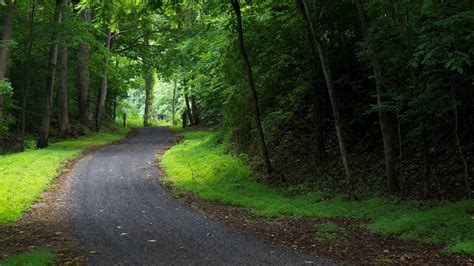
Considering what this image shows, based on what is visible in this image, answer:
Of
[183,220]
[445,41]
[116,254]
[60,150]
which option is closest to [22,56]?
[60,150]

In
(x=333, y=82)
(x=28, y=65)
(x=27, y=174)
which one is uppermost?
(x=28, y=65)

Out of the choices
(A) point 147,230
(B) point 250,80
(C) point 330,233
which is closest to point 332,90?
(B) point 250,80

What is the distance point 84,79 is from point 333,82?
69.1 feet

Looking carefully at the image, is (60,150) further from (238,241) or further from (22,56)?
(238,241)

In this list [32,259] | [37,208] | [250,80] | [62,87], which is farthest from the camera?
[62,87]

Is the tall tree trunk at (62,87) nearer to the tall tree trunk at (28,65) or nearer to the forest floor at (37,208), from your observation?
the tall tree trunk at (28,65)

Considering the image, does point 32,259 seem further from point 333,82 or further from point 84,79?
point 84,79

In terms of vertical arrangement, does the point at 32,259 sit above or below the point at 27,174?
below

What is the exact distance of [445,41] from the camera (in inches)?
263

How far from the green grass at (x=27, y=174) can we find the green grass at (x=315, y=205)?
415 cm

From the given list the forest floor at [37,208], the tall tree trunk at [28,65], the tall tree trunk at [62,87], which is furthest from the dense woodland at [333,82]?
the forest floor at [37,208]

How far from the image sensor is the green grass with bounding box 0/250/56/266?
631 cm

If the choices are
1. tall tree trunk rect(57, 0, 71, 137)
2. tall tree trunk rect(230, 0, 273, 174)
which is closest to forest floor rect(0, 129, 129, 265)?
tall tree trunk rect(57, 0, 71, 137)

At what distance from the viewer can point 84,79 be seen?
29562 millimetres
